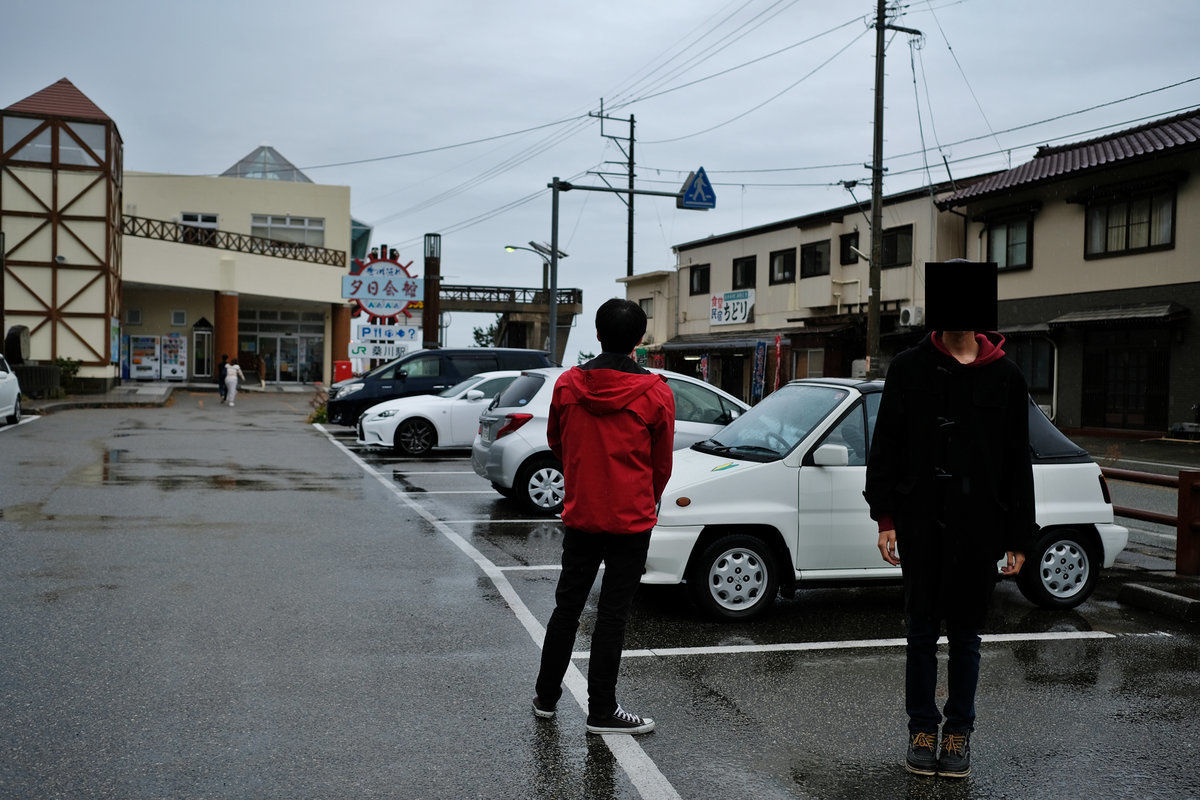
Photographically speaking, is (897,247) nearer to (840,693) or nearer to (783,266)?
(783,266)

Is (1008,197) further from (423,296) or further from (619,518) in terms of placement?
(619,518)

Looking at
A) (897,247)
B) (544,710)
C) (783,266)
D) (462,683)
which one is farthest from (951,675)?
(783,266)

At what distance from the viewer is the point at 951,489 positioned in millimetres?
3914

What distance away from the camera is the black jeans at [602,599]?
4.37 m

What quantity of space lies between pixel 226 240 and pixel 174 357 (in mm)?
5791

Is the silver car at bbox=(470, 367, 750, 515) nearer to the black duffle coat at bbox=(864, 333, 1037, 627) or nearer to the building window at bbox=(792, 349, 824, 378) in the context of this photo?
the black duffle coat at bbox=(864, 333, 1037, 627)

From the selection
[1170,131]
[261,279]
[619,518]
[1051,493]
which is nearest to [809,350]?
[1170,131]

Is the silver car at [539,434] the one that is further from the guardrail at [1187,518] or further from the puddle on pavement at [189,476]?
the guardrail at [1187,518]

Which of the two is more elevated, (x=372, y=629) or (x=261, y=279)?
(x=261, y=279)

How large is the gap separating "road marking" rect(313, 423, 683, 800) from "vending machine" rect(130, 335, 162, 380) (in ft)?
126

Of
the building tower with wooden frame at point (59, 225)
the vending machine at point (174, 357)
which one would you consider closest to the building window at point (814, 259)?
the building tower with wooden frame at point (59, 225)

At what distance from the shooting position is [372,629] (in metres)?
6.06

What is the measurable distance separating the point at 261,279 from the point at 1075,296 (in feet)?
104

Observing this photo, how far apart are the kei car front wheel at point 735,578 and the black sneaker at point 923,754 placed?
91.3 inches
